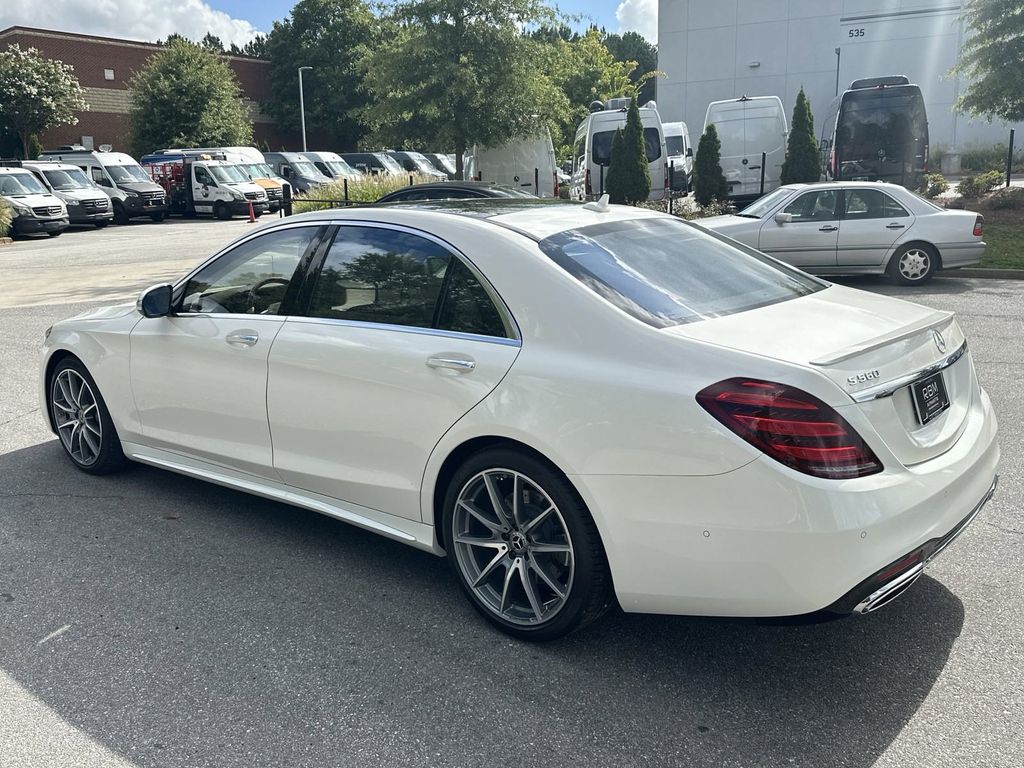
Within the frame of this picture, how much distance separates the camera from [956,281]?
495 inches

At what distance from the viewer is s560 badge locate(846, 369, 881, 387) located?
281 centimetres

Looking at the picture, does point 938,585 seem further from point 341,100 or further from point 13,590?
point 341,100

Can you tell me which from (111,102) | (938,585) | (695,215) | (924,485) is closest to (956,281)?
(695,215)

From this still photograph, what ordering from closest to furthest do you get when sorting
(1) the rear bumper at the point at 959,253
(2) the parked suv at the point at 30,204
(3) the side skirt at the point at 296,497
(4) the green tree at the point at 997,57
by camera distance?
1. (3) the side skirt at the point at 296,497
2. (1) the rear bumper at the point at 959,253
3. (4) the green tree at the point at 997,57
4. (2) the parked suv at the point at 30,204

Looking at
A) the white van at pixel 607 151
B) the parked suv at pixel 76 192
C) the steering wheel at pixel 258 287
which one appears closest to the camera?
the steering wheel at pixel 258 287

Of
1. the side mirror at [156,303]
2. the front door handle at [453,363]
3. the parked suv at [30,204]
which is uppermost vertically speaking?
the parked suv at [30,204]

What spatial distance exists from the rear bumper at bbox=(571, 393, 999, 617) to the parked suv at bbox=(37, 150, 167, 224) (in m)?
30.6

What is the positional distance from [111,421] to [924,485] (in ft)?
13.9

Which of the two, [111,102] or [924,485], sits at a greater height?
[111,102]

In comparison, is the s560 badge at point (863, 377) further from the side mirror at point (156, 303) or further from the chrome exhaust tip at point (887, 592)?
the side mirror at point (156, 303)

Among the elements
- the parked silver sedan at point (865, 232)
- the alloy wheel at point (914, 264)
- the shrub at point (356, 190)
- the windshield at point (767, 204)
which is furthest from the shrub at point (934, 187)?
the shrub at point (356, 190)

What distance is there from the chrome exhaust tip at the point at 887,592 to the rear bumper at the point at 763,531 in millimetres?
56

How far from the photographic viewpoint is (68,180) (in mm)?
28141

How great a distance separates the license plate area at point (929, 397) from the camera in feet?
9.95
